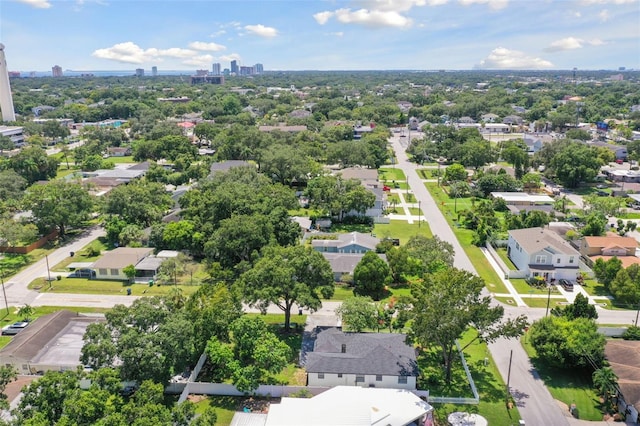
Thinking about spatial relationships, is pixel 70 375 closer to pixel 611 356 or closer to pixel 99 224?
pixel 611 356

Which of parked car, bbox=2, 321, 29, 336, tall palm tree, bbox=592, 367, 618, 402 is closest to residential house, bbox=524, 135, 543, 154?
tall palm tree, bbox=592, 367, 618, 402

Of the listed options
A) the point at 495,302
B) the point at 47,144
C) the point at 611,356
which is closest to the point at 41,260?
the point at 495,302

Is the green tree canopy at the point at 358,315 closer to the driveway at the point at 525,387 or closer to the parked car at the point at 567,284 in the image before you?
the driveway at the point at 525,387

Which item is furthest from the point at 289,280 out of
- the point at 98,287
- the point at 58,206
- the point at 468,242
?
the point at 58,206

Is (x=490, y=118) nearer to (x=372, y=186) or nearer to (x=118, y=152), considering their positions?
(x=372, y=186)

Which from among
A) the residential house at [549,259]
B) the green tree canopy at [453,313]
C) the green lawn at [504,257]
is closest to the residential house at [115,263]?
the green tree canopy at [453,313]

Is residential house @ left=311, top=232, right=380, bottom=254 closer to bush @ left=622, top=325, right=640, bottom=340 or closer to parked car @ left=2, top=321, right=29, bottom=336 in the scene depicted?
bush @ left=622, top=325, right=640, bottom=340
